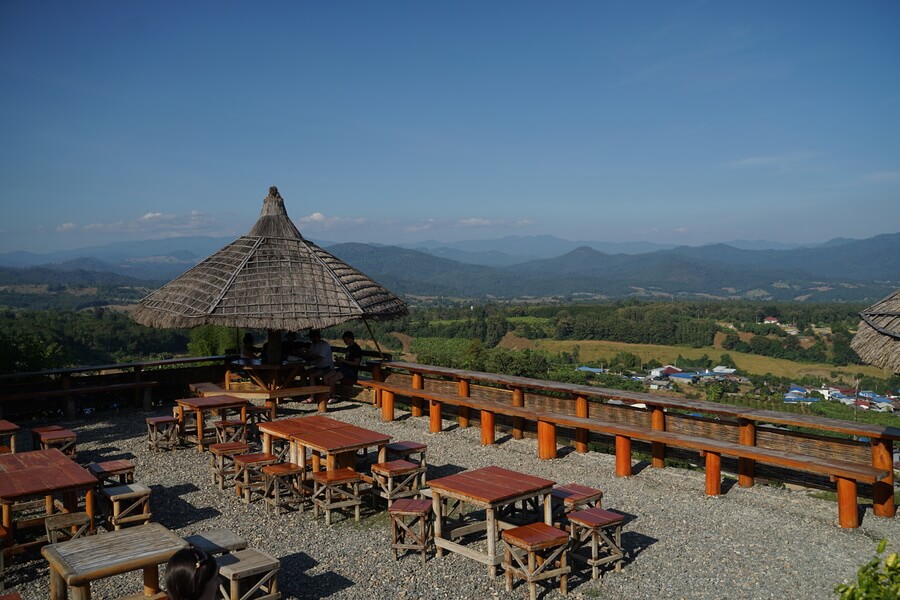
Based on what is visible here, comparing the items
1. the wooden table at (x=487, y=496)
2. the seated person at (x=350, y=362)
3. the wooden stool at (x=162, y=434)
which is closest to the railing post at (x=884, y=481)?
the wooden table at (x=487, y=496)

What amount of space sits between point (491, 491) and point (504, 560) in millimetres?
480

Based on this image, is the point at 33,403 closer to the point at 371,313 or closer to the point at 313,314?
the point at 313,314

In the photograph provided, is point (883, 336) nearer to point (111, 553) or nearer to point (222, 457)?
point (111, 553)

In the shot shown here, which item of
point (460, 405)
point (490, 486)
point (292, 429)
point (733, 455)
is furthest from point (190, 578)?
point (460, 405)

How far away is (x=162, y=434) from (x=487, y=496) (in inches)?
214

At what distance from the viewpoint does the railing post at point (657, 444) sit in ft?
23.4

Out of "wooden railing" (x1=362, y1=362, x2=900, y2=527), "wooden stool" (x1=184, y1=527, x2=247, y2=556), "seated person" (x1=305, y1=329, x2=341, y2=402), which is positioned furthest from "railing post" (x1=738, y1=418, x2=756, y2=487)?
"seated person" (x1=305, y1=329, x2=341, y2=402)

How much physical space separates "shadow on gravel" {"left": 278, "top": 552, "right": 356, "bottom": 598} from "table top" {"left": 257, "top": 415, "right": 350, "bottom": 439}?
1.68 metres

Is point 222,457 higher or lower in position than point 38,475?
lower

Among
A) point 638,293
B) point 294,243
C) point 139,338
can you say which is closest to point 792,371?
point 139,338

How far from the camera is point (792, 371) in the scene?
152 feet

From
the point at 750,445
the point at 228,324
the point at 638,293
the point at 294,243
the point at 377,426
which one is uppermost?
the point at 294,243

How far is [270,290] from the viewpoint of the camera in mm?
9828

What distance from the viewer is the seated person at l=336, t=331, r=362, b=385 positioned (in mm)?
11453
